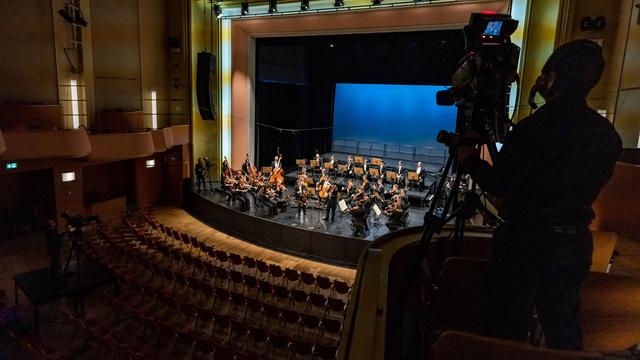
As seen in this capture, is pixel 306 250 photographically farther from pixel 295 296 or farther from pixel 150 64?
pixel 150 64

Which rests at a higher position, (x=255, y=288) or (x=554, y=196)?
(x=554, y=196)

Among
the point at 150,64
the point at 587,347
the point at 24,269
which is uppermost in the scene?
the point at 150,64

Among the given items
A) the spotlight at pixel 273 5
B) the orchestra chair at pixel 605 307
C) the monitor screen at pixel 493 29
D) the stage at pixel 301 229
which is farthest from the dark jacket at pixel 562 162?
the spotlight at pixel 273 5

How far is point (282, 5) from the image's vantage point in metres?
14.3

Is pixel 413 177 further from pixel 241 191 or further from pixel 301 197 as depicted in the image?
pixel 241 191

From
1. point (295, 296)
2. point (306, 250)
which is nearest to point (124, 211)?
point (306, 250)

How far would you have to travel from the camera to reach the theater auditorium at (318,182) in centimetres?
166

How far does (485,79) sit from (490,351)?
4.44 ft

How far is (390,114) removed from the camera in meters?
20.0

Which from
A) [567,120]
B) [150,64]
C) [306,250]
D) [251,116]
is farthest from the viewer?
[251,116]

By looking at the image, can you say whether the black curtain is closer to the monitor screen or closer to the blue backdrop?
the blue backdrop

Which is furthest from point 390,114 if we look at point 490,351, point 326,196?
point 490,351

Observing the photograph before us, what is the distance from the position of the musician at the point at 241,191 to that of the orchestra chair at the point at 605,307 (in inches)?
471

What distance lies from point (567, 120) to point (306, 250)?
10.2 metres
